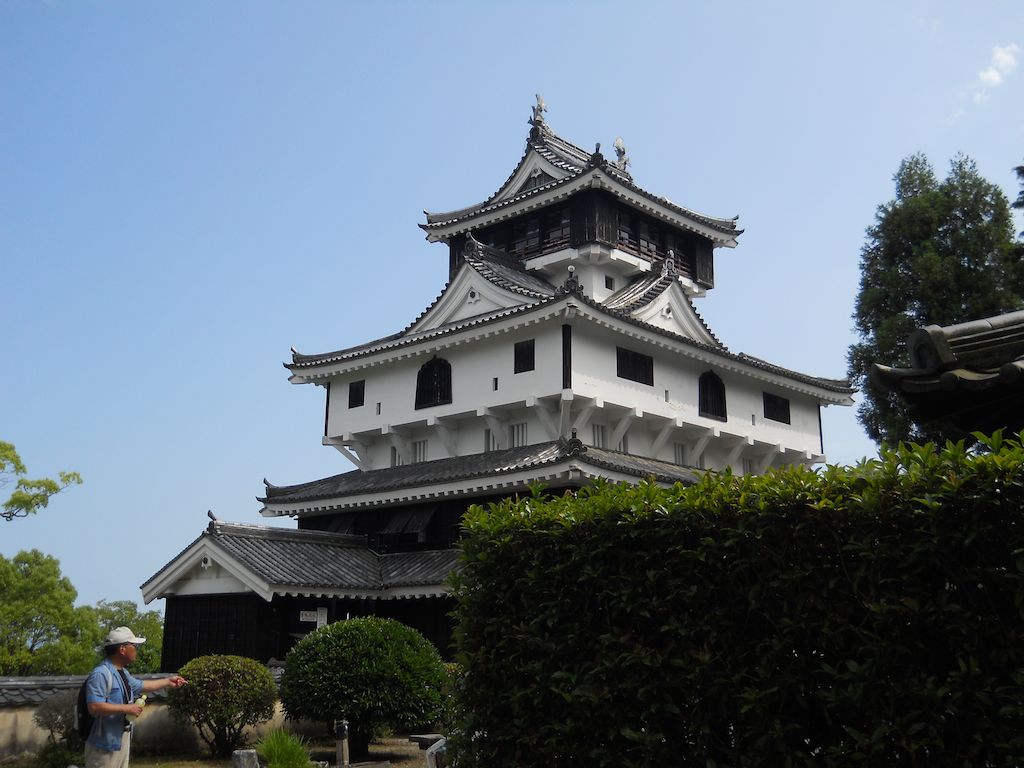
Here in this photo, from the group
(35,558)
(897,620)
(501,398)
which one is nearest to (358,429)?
(501,398)

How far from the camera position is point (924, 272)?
110 ft

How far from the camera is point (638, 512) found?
8.01 meters

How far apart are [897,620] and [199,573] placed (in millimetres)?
24019

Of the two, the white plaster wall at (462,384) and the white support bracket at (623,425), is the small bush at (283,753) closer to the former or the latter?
the white plaster wall at (462,384)

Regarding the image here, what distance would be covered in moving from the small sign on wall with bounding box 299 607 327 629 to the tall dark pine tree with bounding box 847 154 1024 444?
19232 mm

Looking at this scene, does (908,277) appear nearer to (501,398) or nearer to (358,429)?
(501,398)

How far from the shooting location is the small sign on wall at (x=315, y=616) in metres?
26.5

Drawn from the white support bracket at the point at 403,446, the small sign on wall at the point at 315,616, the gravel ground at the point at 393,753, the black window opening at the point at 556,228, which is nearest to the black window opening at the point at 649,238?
the black window opening at the point at 556,228

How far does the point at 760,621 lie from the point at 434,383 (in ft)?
85.3

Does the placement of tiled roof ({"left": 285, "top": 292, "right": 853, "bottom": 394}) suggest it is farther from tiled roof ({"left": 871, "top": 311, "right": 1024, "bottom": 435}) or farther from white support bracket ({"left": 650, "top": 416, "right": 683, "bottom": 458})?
tiled roof ({"left": 871, "top": 311, "right": 1024, "bottom": 435})

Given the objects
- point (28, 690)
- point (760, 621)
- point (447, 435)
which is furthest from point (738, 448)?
point (760, 621)

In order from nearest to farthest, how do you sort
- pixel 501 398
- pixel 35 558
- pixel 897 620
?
pixel 897 620 < pixel 501 398 < pixel 35 558

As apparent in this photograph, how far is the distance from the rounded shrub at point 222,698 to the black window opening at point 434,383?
48.2 feet

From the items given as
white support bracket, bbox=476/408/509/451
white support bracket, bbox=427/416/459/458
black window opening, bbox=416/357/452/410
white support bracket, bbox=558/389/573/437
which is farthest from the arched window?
black window opening, bbox=416/357/452/410
